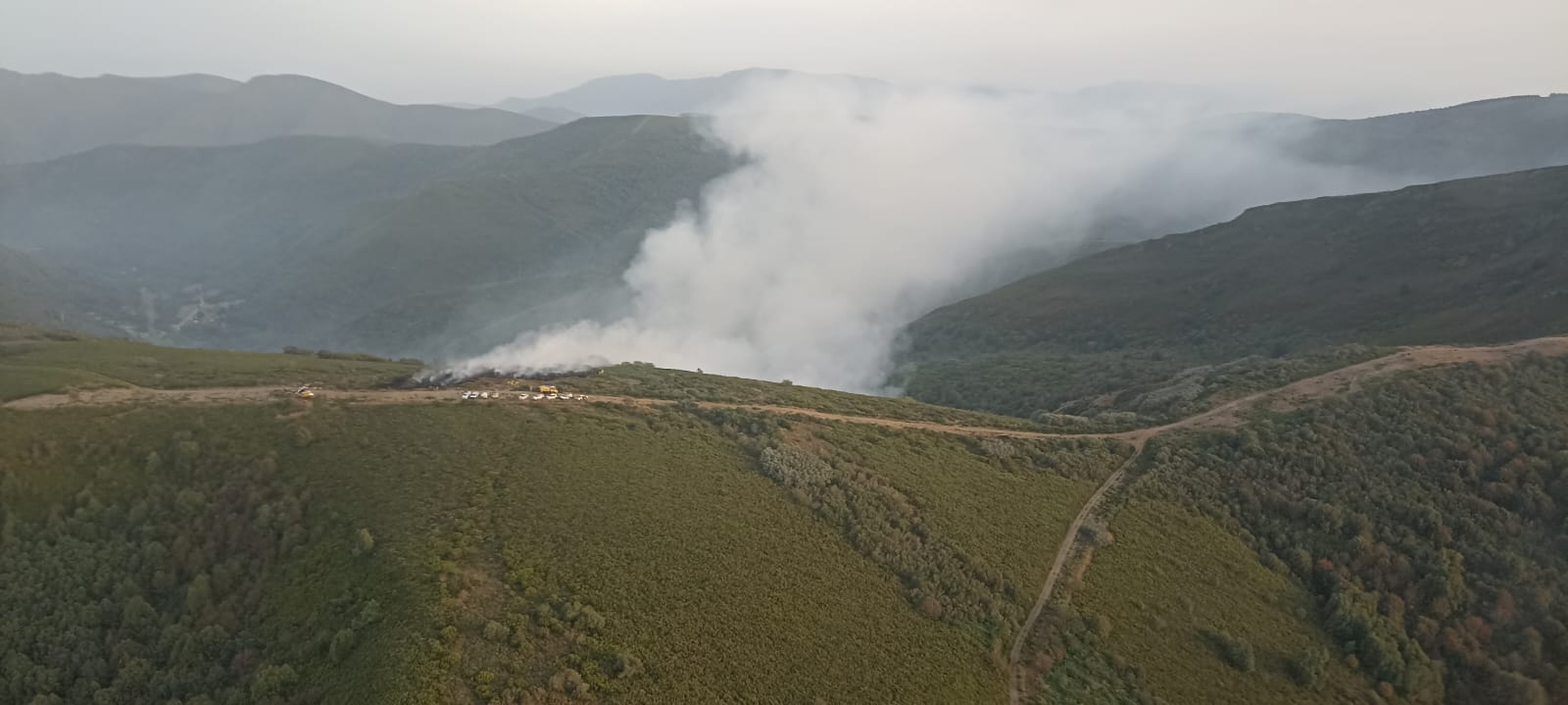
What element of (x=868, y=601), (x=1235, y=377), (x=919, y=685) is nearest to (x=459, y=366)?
(x=868, y=601)

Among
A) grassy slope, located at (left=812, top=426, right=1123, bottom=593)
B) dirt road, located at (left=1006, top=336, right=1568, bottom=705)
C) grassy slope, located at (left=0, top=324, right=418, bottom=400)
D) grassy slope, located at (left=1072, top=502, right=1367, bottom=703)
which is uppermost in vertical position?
grassy slope, located at (left=0, top=324, right=418, bottom=400)

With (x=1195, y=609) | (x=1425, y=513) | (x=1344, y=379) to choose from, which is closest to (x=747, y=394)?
(x=1195, y=609)

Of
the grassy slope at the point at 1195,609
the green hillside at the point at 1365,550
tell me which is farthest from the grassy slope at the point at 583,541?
the green hillside at the point at 1365,550

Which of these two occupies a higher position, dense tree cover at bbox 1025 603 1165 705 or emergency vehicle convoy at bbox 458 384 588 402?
emergency vehicle convoy at bbox 458 384 588 402

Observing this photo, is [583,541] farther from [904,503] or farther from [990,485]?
[990,485]

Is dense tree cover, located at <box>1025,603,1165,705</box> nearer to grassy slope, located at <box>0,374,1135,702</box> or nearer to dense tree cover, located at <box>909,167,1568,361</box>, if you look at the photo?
grassy slope, located at <box>0,374,1135,702</box>

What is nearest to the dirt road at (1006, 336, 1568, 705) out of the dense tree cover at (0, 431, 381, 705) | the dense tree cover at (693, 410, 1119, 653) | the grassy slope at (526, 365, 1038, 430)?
the dense tree cover at (693, 410, 1119, 653)

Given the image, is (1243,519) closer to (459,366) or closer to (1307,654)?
(1307,654)
